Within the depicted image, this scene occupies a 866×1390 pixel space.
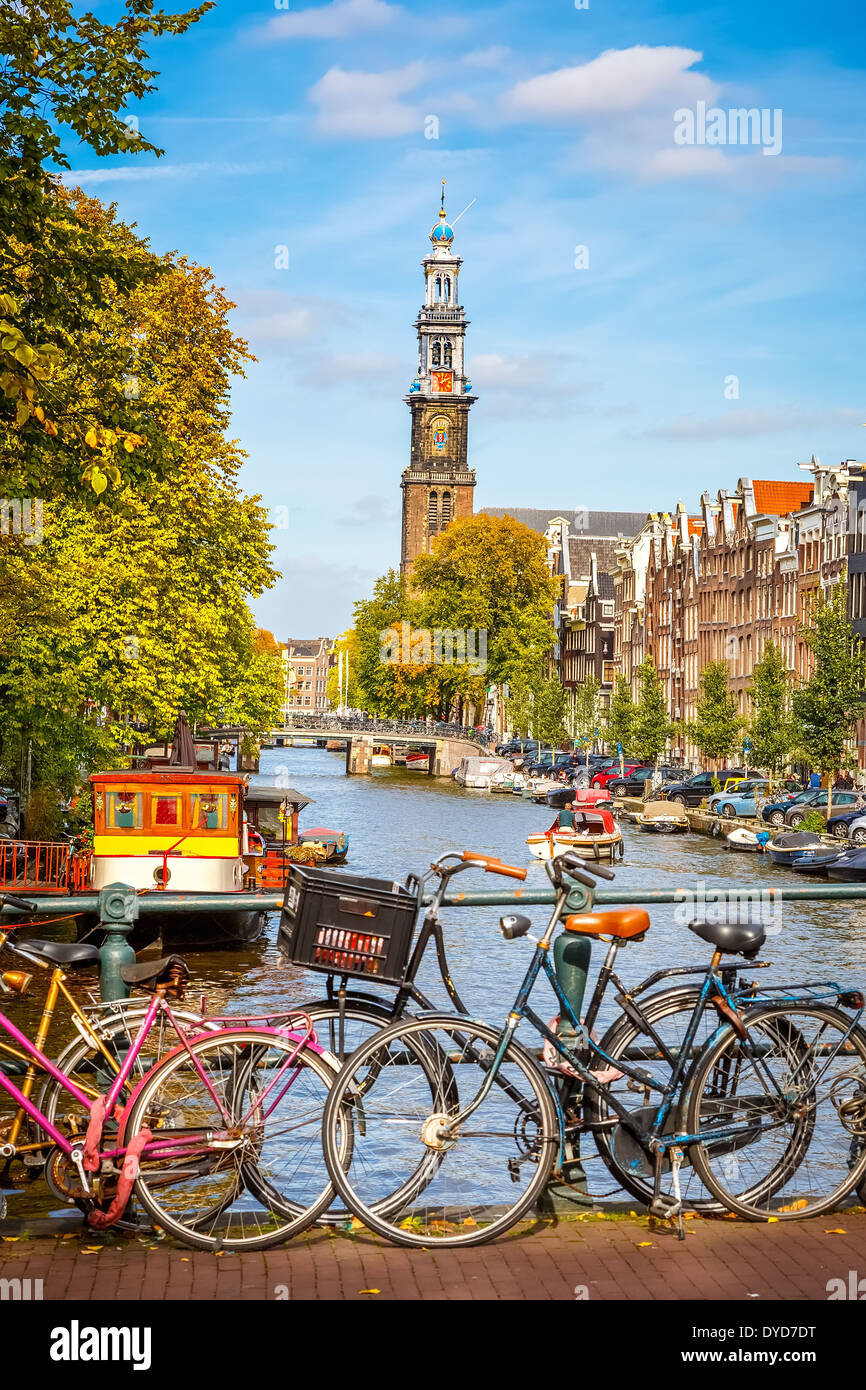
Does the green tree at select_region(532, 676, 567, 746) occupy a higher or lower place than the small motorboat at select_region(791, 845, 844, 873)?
higher

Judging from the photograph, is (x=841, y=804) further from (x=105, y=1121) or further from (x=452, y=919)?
(x=105, y=1121)

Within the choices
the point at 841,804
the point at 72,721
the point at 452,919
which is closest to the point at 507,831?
the point at 841,804

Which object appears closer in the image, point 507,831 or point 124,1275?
point 124,1275

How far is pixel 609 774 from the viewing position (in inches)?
3059

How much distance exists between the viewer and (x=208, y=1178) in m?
5.94

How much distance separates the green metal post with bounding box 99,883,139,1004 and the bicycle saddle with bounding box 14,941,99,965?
83 mm

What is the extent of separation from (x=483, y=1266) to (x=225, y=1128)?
1058 millimetres

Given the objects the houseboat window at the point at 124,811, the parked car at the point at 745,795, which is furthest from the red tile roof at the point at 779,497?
the houseboat window at the point at 124,811

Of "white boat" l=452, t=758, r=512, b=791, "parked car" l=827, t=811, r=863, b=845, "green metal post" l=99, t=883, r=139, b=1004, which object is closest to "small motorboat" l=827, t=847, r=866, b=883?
"parked car" l=827, t=811, r=863, b=845

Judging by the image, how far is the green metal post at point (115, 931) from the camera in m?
6.31

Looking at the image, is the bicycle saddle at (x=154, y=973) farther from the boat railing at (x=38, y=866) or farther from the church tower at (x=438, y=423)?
the church tower at (x=438, y=423)

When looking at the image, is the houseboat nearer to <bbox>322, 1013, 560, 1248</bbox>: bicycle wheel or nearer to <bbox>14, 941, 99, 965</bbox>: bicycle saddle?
<bbox>14, 941, 99, 965</bbox>: bicycle saddle

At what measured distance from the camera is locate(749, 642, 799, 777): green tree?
54781 millimetres
